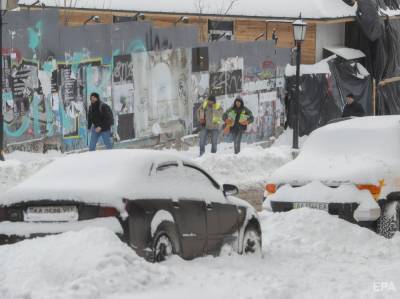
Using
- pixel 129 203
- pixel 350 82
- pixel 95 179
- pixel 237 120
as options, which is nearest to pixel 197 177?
pixel 95 179

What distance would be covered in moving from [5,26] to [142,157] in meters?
12.5

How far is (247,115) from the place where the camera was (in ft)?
86.6

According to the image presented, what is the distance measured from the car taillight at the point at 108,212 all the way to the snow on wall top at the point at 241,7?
25782mm

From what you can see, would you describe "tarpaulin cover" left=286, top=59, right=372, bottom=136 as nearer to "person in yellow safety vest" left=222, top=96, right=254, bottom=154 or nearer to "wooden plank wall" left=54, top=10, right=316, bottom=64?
"wooden plank wall" left=54, top=10, right=316, bottom=64

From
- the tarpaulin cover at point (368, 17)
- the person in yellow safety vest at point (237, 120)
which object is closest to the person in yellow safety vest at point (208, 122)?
the person in yellow safety vest at point (237, 120)

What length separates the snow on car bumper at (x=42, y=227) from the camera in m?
9.54

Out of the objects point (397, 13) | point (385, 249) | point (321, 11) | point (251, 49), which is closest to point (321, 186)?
point (385, 249)

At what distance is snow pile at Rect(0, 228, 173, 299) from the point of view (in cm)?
789

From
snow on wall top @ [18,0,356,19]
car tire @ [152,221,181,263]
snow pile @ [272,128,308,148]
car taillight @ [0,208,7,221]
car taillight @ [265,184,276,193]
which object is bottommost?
snow pile @ [272,128,308,148]

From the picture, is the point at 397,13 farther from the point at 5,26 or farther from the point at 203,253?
the point at 203,253

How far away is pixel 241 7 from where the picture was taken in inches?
1459

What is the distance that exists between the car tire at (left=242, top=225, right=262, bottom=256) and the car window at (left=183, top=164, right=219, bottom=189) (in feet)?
2.33

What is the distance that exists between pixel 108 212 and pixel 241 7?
2812cm

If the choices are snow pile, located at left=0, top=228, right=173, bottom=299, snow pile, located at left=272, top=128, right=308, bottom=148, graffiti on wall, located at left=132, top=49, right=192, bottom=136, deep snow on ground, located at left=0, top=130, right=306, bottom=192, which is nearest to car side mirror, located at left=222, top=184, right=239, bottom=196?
snow pile, located at left=0, top=228, right=173, bottom=299
